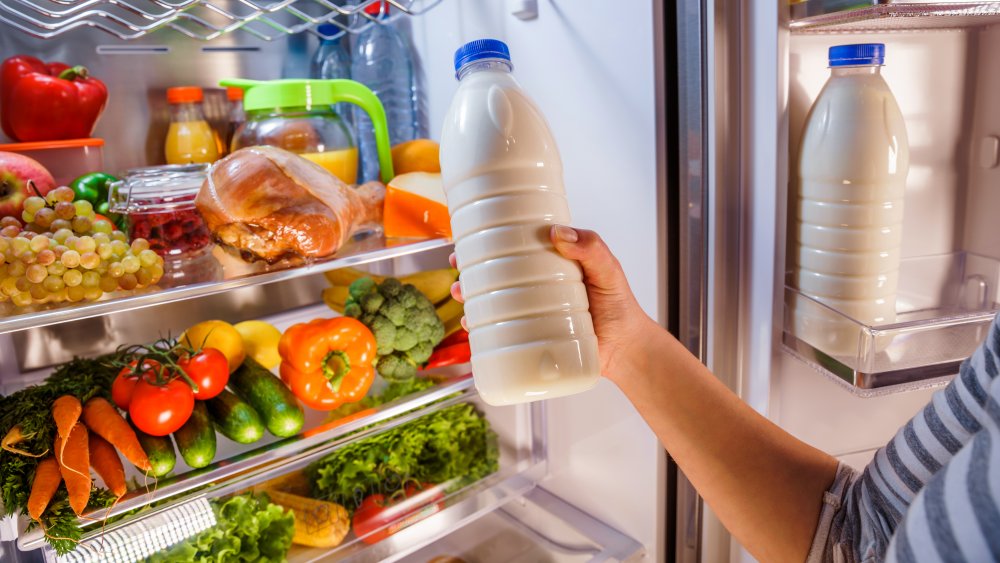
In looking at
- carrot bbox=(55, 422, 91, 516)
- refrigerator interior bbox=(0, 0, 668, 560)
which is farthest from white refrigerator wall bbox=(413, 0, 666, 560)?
carrot bbox=(55, 422, 91, 516)

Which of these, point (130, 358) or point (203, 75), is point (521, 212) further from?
point (203, 75)

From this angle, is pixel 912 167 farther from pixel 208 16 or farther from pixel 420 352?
pixel 208 16

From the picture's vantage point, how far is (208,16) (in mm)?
1367

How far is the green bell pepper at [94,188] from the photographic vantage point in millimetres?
1151

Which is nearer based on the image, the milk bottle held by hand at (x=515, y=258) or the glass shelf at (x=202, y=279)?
the milk bottle held by hand at (x=515, y=258)

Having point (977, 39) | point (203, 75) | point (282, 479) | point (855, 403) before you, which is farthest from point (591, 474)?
point (203, 75)

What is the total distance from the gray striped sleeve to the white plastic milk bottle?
23 centimetres

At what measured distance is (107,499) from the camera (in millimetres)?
958

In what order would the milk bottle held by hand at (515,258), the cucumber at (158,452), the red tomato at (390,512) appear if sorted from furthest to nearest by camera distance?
the red tomato at (390,512)
the cucumber at (158,452)
the milk bottle held by hand at (515,258)

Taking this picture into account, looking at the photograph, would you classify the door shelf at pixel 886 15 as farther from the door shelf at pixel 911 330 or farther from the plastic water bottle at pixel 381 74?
the plastic water bottle at pixel 381 74

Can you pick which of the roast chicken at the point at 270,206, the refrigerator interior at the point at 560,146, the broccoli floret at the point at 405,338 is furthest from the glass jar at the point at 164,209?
the broccoli floret at the point at 405,338

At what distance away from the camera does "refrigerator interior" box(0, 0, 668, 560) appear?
1.13 m

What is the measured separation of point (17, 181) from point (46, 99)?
0.20 m

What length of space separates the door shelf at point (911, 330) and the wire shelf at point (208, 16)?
820 mm
